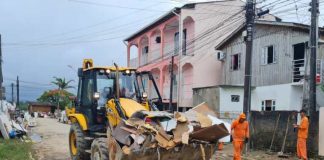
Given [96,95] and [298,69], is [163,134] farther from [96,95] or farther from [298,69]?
[298,69]

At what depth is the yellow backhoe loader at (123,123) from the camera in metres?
8.48

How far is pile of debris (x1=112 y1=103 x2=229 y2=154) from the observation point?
845 cm

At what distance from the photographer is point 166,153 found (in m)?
8.60

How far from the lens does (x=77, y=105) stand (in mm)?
12820

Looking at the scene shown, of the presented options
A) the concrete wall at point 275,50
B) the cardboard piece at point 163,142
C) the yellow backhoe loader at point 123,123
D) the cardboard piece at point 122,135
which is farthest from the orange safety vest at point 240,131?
the concrete wall at point 275,50

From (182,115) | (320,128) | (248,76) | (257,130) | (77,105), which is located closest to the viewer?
(182,115)

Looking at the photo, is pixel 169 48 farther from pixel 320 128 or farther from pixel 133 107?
pixel 133 107

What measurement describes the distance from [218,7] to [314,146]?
1716 centimetres

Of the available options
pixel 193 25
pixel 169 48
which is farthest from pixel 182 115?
pixel 169 48

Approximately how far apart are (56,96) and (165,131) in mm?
76206

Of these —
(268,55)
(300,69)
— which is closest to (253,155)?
(300,69)

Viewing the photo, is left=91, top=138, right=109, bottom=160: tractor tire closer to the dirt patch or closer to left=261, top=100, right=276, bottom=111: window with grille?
the dirt patch

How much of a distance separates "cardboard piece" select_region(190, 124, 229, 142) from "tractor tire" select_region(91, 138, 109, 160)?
199 centimetres

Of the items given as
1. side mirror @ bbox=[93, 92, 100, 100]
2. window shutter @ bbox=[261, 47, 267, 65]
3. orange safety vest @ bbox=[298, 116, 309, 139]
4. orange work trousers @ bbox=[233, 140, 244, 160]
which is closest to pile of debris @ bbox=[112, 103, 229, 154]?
side mirror @ bbox=[93, 92, 100, 100]
